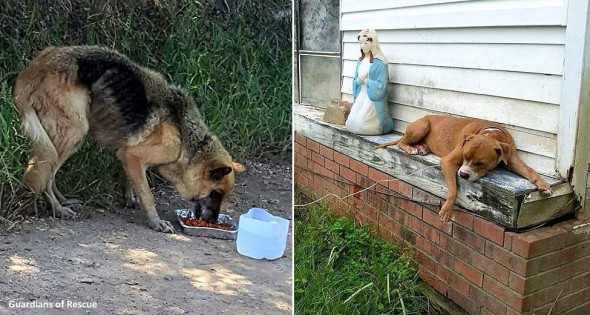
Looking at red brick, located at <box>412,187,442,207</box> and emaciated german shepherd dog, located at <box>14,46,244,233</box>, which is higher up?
emaciated german shepherd dog, located at <box>14,46,244,233</box>

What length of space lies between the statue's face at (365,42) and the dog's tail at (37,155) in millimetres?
847

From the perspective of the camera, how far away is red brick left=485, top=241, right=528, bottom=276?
1545 mm

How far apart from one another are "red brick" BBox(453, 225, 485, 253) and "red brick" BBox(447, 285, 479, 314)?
0.51 ft

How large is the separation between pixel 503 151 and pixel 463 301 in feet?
1.50

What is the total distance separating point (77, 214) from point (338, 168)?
764 mm

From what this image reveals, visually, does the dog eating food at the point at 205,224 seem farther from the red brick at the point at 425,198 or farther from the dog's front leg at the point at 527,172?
the dog's front leg at the point at 527,172

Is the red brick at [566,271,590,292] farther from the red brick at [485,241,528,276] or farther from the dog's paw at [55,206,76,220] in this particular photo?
the dog's paw at [55,206,76,220]

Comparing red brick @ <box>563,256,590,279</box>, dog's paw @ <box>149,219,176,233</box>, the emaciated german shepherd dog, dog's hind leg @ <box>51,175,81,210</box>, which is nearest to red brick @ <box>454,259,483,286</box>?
red brick @ <box>563,256,590,279</box>

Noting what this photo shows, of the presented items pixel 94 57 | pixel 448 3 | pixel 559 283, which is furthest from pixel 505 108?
pixel 94 57

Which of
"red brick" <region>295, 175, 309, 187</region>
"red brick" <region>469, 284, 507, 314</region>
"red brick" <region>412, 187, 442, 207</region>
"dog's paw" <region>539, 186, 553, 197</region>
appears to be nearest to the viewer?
"dog's paw" <region>539, 186, 553, 197</region>

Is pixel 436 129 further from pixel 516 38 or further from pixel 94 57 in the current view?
pixel 94 57

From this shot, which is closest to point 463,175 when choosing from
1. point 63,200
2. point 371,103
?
point 371,103

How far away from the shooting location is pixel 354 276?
179 cm

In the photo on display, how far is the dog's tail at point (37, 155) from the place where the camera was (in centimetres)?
148
